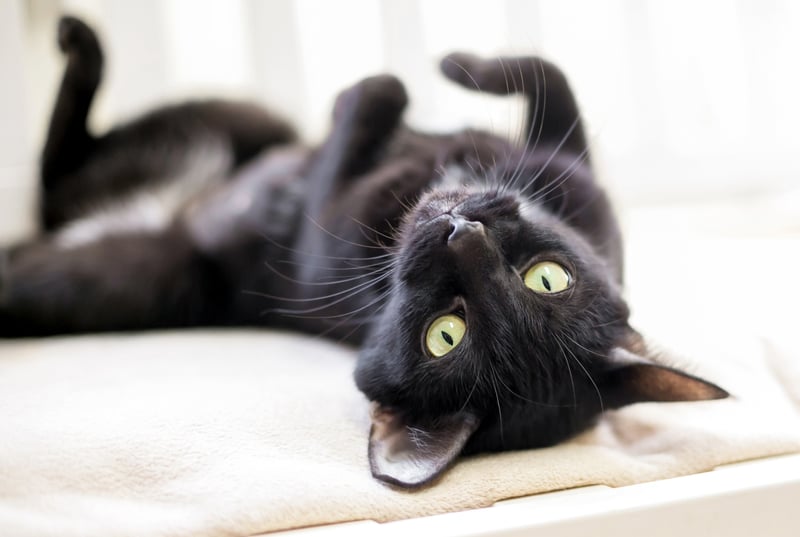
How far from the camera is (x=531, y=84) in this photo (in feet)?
3.92

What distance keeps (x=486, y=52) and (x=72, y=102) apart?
0.95 meters

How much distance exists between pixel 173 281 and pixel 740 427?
1024 millimetres

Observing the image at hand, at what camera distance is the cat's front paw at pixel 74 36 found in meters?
1.52

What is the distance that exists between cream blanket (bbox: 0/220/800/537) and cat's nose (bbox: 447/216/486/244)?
0.27 m

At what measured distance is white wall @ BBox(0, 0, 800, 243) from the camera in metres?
1.88

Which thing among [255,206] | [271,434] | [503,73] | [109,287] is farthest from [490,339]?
[109,287]

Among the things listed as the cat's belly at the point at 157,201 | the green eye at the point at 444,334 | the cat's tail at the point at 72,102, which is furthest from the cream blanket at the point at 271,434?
the cat's tail at the point at 72,102

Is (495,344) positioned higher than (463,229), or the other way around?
(463,229)

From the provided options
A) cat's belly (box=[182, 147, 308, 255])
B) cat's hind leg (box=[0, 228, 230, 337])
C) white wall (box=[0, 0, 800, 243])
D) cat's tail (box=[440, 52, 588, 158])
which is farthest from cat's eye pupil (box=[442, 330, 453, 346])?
white wall (box=[0, 0, 800, 243])

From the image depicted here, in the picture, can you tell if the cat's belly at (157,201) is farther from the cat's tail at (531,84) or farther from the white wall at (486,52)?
the cat's tail at (531,84)

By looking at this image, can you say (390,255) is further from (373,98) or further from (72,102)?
(72,102)

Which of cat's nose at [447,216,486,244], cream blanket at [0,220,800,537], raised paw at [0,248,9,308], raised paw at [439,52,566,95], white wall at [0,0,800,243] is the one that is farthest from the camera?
white wall at [0,0,800,243]

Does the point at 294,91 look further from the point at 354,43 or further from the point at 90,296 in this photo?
the point at 90,296

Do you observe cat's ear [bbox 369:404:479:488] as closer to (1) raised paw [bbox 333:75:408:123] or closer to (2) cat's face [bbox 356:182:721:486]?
(2) cat's face [bbox 356:182:721:486]
